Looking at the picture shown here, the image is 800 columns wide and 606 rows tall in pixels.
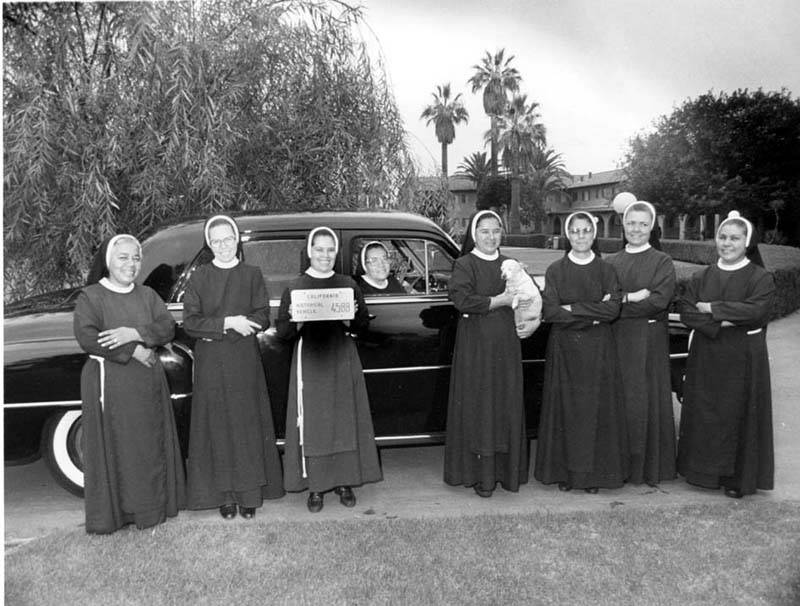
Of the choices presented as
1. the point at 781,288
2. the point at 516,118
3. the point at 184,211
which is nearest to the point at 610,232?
the point at 516,118

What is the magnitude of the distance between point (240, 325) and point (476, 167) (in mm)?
66262

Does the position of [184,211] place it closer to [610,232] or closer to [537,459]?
[537,459]

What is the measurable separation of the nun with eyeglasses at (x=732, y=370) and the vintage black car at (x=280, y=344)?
3.56 ft

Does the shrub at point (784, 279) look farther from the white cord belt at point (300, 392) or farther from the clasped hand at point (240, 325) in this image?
the clasped hand at point (240, 325)

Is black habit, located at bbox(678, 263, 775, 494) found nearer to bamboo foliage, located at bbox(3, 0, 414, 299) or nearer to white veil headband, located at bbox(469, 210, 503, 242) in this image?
white veil headband, located at bbox(469, 210, 503, 242)

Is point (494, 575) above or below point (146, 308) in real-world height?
below

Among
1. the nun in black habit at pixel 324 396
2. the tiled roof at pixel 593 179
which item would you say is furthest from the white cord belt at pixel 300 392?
the tiled roof at pixel 593 179

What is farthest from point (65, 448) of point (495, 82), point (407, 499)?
point (495, 82)

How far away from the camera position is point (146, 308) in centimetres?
394

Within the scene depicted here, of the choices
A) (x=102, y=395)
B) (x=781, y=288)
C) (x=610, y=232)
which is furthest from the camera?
(x=610, y=232)

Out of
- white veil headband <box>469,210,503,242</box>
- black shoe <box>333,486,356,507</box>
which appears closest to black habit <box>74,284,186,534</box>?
black shoe <box>333,486,356,507</box>

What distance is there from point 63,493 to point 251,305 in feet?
6.66

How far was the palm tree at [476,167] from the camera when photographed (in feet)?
221

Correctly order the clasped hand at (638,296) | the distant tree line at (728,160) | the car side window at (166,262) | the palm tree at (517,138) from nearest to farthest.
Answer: the clasped hand at (638,296) → the car side window at (166,262) → the distant tree line at (728,160) → the palm tree at (517,138)
